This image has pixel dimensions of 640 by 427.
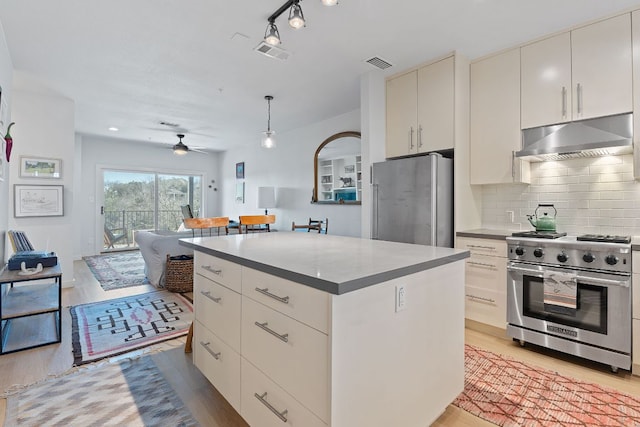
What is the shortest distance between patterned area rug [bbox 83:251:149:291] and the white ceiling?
2616 millimetres

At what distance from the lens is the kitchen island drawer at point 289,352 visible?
1115mm

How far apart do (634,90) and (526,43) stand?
3.04 feet

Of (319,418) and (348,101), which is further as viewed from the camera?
(348,101)

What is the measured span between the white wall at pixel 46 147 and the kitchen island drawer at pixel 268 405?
4178 mm

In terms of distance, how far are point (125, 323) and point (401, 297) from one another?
2.95 meters

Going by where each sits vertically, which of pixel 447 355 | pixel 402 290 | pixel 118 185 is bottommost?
pixel 447 355

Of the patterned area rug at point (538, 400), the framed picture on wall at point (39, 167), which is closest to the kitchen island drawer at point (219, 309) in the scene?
the patterned area rug at point (538, 400)

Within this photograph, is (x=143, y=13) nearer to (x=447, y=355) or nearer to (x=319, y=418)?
(x=319, y=418)

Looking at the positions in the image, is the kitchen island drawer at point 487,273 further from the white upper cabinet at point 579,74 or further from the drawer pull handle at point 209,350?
the drawer pull handle at point 209,350

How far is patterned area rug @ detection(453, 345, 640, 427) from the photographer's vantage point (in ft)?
5.77

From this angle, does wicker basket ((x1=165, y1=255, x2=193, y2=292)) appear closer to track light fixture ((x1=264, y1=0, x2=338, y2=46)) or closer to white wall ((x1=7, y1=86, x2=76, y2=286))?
white wall ((x1=7, y1=86, x2=76, y2=286))

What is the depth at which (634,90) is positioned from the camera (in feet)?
7.65

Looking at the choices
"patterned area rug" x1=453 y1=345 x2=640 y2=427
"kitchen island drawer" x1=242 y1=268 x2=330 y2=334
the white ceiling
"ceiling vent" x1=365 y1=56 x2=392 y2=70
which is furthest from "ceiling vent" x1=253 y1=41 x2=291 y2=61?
"patterned area rug" x1=453 y1=345 x2=640 y2=427

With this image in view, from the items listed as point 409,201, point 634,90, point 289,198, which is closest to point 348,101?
point 409,201
